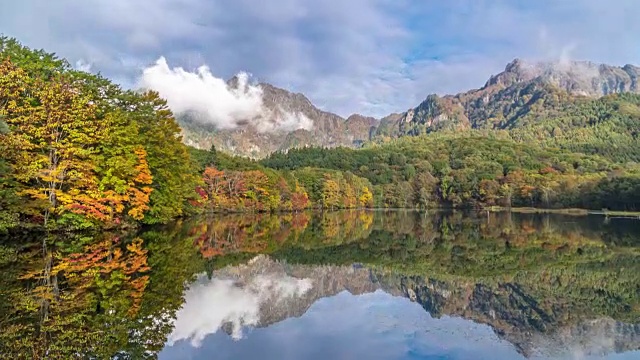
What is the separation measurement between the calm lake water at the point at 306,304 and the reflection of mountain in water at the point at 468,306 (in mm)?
53

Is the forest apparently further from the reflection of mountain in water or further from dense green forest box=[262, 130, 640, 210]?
the reflection of mountain in water

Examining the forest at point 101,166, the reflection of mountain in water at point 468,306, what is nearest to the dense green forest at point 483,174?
the forest at point 101,166

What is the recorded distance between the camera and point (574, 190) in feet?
350

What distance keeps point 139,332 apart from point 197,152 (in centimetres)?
8637

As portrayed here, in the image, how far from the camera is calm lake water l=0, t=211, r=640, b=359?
34.1 ft

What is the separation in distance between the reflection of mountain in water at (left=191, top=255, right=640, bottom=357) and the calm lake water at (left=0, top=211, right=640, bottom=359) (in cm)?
5

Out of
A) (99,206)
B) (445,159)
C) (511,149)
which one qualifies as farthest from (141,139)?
(511,149)

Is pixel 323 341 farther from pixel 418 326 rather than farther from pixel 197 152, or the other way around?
pixel 197 152

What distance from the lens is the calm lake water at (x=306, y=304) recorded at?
1038 cm

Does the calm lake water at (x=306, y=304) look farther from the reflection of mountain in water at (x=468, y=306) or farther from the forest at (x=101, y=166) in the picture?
the forest at (x=101, y=166)

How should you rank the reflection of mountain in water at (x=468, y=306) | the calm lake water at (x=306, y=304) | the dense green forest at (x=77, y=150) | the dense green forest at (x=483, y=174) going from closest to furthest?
the calm lake water at (x=306, y=304) < the reflection of mountain in water at (x=468, y=306) < the dense green forest at (x=77, y=150) < the dense green forest at (x=483, y=174)

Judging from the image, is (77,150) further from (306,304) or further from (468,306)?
(468,306)

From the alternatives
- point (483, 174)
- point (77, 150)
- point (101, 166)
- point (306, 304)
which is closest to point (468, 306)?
point (306, 304)

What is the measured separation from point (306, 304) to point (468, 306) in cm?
546
